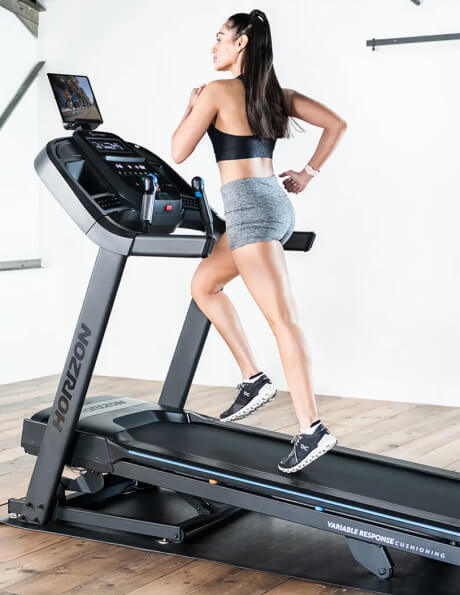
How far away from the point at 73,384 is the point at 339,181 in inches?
113

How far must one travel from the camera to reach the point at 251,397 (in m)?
3.20

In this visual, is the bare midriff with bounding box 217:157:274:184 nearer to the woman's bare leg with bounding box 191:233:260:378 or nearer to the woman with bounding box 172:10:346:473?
the woman with bounding box 172:10:346:473

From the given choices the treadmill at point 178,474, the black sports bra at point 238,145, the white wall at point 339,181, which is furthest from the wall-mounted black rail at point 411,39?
the black sports bra at point 238,145

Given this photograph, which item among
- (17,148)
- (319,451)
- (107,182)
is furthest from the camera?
(17,148)

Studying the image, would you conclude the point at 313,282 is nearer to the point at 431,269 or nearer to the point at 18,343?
the point at 431,269

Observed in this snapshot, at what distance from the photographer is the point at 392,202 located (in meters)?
5.29

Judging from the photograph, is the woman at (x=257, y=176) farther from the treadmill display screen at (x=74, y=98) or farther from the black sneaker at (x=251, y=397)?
the treadmill display screen at (x=74, y=98)

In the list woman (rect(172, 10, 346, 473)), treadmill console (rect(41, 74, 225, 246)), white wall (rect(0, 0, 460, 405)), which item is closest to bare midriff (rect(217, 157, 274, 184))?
woman (rect(172, 10, 346, 473))

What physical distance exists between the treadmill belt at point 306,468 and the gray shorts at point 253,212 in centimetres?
69

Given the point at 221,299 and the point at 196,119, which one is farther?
the point at 221,299

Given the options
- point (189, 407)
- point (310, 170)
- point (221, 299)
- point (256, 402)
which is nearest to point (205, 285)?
point (221, 299)

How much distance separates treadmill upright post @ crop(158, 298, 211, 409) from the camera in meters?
3.49

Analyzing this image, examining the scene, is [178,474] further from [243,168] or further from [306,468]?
[243,168]

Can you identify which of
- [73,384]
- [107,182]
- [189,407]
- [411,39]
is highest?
[411,39]
